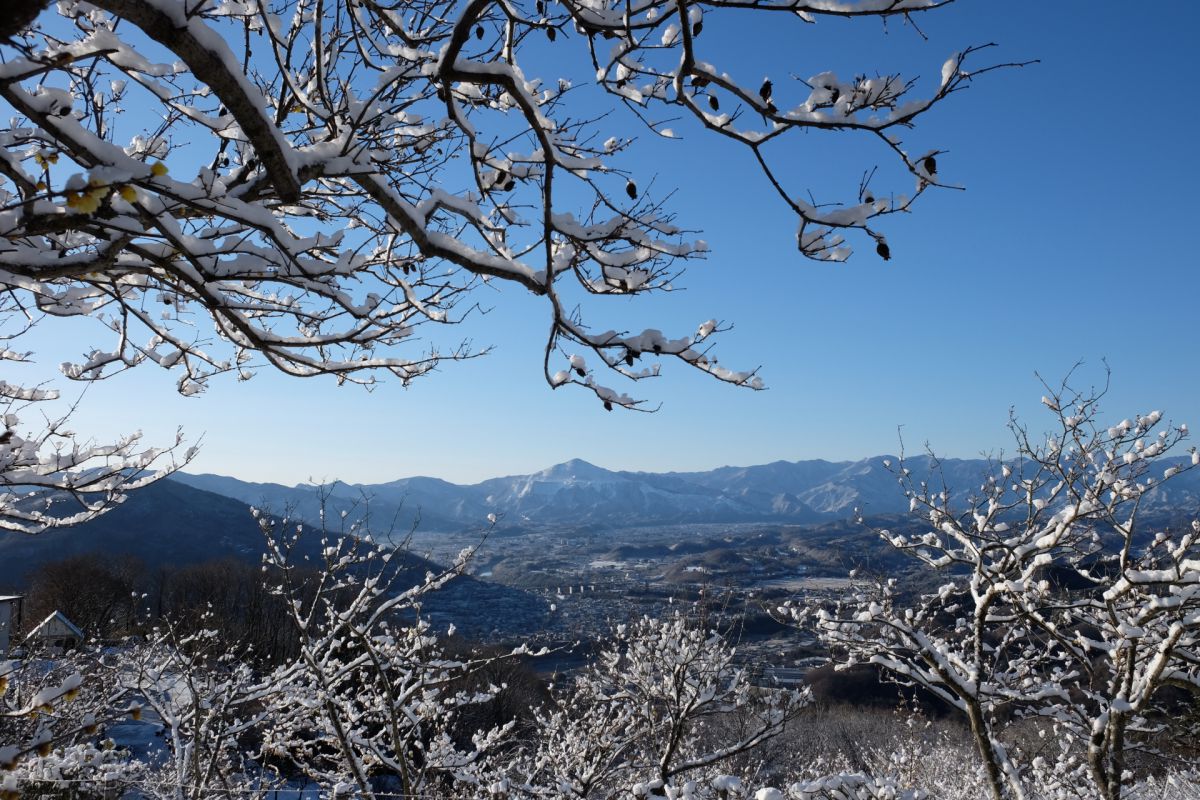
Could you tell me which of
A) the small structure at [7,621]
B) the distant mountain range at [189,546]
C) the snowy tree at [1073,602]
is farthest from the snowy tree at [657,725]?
the distant mountain range at [189,546]

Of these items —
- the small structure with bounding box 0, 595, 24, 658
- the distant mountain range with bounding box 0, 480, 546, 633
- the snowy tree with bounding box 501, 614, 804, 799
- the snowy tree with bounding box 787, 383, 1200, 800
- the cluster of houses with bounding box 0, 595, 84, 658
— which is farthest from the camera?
the distant mountain range with bounding box 0, 480, 546, 633

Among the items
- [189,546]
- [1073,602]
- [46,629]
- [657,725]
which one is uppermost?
[1073,602]

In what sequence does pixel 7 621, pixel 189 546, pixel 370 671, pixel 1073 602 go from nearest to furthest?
pixel 1073 602 < pixel 370 671 < pixel 7 621 < pixel 189 546

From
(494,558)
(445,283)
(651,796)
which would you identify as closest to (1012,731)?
(651,796)

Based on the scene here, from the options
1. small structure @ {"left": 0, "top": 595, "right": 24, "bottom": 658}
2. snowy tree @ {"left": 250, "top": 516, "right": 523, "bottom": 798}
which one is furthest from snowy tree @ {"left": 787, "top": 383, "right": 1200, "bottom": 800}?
small structure @ {"left": 0, "top": 595, "right": 24, "bottom": 658}

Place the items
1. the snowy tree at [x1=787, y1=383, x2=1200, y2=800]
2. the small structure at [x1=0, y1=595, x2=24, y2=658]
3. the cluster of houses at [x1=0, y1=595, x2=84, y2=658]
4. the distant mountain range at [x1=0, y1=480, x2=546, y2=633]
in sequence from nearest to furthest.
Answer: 1. the snowy tree at [x1=787, y1=383, x2=1200, y2=800]
2. the small structure at [x1=0, y1=595, x2=24, y2=658]
3. the cluster of houses at [x1=0, y1=595, x2=84, y2=658]
4. the distant mountain range at [x1=0, y1=480, x2=546, y2=633]

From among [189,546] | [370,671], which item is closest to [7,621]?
[370,671]

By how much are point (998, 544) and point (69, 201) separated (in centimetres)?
692

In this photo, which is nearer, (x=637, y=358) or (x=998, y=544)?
(x=637, y=358)

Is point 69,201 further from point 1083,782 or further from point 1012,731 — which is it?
point 1012,731

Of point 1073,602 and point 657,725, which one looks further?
point 657,725

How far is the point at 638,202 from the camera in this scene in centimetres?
274

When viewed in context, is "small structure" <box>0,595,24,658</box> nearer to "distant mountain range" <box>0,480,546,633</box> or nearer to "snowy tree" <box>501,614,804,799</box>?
"snowy tree" <box>501,614,804,799</box>

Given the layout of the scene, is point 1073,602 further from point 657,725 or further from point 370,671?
point 370,671
